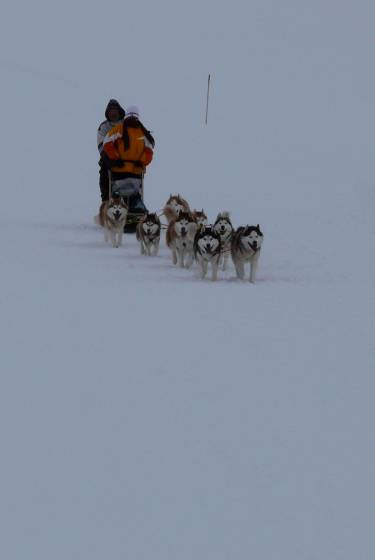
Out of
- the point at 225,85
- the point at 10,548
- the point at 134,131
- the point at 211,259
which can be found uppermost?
the point at 225,85

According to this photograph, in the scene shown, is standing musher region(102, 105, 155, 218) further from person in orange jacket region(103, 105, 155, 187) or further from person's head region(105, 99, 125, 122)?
person's head region(105, 99, 125, 122)

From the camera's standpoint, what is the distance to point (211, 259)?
869 centimetres

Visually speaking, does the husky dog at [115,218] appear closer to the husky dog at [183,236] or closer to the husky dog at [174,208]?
the husky dog at [174,208]

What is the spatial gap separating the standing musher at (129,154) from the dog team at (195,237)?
610 mm

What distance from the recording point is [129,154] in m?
11.7

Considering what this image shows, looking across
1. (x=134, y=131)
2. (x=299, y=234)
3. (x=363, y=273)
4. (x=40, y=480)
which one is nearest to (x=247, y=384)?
(x=40, y=480)

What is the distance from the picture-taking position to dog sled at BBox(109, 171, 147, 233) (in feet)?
39.0

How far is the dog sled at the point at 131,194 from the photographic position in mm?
11883

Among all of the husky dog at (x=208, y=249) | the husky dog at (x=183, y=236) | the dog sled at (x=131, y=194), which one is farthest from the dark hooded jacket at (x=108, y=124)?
the husky dog at (x=208, y=249)

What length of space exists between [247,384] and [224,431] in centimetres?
74

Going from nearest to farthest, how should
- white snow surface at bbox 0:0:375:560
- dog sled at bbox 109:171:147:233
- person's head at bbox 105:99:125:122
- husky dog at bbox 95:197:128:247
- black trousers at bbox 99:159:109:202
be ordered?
white snow surface at bbox 0:0:375:560, husky dog at bbox 95:197:128:247, dog sled at bbox 109:171:147:233, person's head at bbox 105:99:125:122, black trousers at bbox 99:159:109:202

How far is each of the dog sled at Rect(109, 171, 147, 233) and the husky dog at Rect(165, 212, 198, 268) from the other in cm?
224

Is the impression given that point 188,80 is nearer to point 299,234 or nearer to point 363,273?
point 299,234

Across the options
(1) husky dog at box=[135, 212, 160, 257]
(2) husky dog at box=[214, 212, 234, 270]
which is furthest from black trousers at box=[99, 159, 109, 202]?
(2) husky dog at box=[214, 212, 234, 270]
